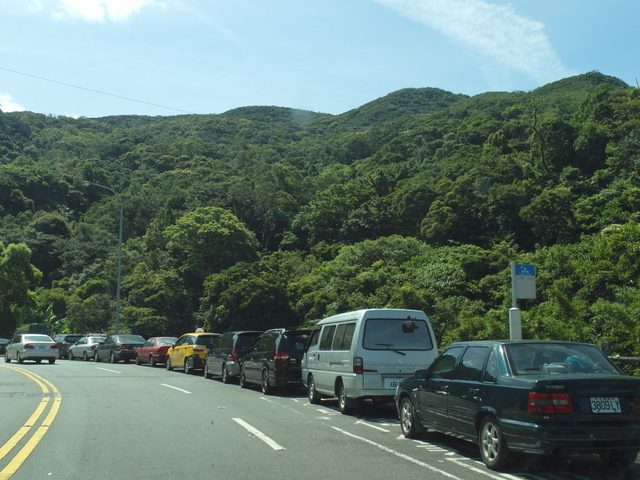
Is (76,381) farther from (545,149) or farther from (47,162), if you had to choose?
(47,162)

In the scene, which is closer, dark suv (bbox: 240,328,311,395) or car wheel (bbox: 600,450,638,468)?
car wheel (bbox: 600,450,638,468)

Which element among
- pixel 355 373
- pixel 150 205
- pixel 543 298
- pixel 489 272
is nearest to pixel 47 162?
pixel 150 205

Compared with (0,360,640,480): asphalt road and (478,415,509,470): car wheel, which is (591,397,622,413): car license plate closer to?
(0,360,640,480): asphalt road

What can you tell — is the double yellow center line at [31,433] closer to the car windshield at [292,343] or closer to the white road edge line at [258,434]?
the white road edge line at [258,434]

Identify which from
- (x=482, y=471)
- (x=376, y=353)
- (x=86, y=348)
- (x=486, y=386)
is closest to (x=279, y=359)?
(x=376, y=353)

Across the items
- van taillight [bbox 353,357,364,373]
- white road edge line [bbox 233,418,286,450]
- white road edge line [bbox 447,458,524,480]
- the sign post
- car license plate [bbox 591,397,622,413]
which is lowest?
white road edge line [bbox 233,418,286,450]

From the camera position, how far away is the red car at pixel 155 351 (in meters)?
28.3

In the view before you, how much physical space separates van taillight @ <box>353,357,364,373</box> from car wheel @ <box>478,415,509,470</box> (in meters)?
4.45

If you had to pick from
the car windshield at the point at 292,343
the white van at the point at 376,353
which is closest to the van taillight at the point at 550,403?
the white van at the point at 376,353

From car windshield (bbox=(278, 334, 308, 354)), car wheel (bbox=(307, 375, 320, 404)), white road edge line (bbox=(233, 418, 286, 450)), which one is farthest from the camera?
car windshield (bbox=(278, 334, 308, 354))

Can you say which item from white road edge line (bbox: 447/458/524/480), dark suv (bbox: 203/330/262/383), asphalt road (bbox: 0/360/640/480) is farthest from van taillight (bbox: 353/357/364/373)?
dark suv (bbox: 203/330/262/383)

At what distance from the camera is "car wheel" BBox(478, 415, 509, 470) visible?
24.5ft

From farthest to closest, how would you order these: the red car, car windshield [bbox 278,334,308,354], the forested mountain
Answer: the red car, the forested mountain, car windshield [bbox 278,334,308,354]

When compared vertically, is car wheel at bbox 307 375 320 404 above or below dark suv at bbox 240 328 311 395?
below
